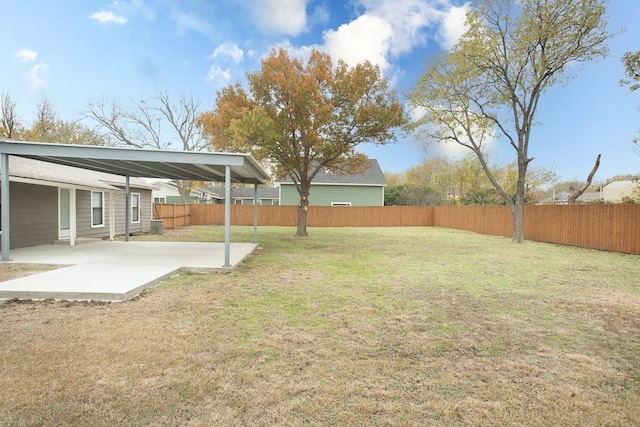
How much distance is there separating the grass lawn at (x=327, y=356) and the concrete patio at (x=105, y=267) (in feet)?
1.12

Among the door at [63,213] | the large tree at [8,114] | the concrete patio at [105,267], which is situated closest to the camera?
the concrete patio at [105,267]

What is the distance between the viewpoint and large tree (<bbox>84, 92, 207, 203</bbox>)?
2433 centimetres

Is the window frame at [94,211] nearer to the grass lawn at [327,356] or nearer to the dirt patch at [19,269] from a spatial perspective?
the dirt patch at [19,269]

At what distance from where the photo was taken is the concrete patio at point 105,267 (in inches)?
186

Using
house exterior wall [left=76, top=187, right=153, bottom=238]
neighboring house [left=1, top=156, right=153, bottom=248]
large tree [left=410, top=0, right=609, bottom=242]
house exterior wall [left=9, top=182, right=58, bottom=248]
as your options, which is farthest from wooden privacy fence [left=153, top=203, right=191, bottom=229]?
large tree [left=410, top=0, right=609, bottom=242]

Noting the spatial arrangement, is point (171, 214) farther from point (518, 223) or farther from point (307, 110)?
point (518, 223)

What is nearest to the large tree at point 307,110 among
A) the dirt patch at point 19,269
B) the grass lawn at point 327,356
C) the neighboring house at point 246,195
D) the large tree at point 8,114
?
the dirt patch at point 19,269

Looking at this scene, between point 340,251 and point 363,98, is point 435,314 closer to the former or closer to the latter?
point 340,251

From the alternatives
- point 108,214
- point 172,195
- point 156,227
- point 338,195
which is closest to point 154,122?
point 172,195

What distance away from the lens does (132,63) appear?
15.8 metres

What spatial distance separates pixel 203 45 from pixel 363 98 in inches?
282

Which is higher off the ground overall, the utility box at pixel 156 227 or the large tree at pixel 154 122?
the large tree at pixel 154 122

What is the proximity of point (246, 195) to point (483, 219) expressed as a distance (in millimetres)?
23026

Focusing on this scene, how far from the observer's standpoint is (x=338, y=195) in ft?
83.9
